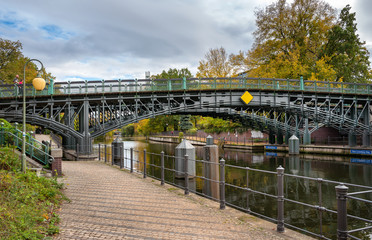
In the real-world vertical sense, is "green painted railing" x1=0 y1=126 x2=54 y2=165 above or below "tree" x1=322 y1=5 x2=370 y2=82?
below

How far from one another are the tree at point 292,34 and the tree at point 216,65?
613 cm

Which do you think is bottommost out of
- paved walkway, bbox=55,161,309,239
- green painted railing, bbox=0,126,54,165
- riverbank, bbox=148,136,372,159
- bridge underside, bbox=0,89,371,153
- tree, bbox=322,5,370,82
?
riverbank, bbox=148,136,372,159

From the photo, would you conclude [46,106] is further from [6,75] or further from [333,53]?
[333,53]

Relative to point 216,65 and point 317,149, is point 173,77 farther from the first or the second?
point 317,149

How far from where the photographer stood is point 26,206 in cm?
589

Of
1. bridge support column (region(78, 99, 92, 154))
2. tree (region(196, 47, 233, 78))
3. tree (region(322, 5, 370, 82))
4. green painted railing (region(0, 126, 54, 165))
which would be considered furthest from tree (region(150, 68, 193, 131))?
green painted railing (region(0, 126, 54, 165))

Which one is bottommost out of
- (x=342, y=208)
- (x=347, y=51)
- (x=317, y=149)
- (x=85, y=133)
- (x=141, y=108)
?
(x=317, y=149)

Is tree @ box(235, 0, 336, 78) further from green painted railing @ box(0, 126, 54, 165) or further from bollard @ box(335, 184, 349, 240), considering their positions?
bollard @ box(335, 184, 349, 240)

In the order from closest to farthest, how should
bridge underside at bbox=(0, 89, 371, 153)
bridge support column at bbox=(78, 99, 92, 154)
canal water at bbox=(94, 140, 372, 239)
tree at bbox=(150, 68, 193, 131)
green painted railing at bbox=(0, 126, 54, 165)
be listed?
canal water at bbox=(94, 140, 372, 239)
green painted railing at bbox=(0, 126, 54, 165)
bridge support column at bbox=(78, 99, 92, 154)
bridge underside at bbox=(0, 89, 371, 153)
tree at bbox=(150, 68, 193, 131)

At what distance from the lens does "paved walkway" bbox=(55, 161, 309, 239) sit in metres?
5.46

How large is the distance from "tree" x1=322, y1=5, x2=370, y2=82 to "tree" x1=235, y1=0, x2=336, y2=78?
1.36 meters

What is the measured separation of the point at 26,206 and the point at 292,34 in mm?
40653

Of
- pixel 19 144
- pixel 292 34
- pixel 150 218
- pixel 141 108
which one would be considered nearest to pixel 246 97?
pixel 141 108

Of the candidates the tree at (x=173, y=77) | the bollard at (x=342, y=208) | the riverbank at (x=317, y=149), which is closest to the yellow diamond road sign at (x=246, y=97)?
the riverbank at (x=317, y=149)
